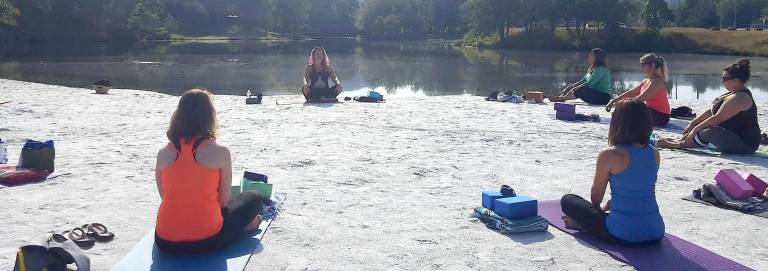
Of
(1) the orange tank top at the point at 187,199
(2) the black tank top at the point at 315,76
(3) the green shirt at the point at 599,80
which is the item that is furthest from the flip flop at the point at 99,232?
(3) the green shirt at the point at 599,80

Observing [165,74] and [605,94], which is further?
[165,74]

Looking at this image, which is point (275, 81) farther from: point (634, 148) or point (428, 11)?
point (428, 11)

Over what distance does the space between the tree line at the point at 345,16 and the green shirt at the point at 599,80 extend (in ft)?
134

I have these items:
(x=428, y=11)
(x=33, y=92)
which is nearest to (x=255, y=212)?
(x=33, y=92)

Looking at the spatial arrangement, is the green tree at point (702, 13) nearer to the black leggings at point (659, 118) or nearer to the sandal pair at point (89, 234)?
the black leggings at point (659, 118)

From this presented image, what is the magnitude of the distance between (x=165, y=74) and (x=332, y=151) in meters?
19.7

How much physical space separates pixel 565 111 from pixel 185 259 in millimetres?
8255

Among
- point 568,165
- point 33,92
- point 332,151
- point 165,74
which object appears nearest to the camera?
point 568,165

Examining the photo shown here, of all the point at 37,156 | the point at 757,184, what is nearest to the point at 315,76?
the point at 37,156

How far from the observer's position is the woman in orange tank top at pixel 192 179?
423 cm

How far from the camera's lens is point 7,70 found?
87.2 ft

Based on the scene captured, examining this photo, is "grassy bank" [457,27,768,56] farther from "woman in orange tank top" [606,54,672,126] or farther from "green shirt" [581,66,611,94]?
"woman in orange tank top" [606,54,672,126]

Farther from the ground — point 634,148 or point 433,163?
point 634,148

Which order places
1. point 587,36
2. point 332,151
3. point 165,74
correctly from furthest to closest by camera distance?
point 587,36
point 165,74
point 332,151
